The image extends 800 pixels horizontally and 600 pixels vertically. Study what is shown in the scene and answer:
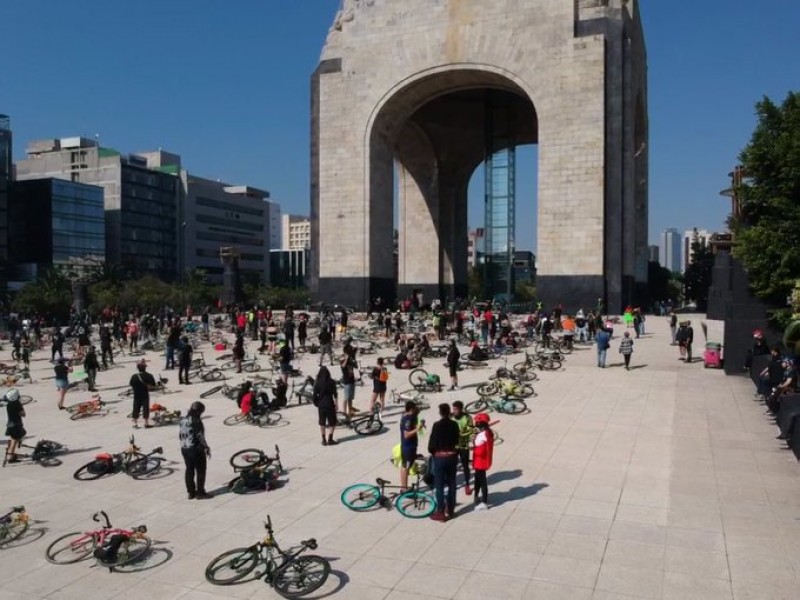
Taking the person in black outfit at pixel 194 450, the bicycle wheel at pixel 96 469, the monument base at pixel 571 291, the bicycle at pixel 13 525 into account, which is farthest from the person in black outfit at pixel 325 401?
the monument base at pixel 571 291

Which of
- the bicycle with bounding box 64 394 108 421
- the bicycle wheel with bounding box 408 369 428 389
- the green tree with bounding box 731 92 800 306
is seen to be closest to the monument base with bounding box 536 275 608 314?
the green tree with bounding box 731 92 800 306

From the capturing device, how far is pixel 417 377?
20.8 metres

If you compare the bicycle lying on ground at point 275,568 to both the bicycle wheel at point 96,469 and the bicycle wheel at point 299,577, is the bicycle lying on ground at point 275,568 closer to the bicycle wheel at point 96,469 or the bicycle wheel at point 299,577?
the bicycle wheel at point 299,577

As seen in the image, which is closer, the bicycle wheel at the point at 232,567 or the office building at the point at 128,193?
the bicycle wheel at the point at 232,567

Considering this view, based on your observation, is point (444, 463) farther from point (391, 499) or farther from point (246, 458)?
point (246, 458)

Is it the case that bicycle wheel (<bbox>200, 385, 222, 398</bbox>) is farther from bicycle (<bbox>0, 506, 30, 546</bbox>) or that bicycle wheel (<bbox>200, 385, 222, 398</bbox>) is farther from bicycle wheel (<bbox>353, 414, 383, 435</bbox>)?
bicycle (<bbox>0, 506, 30, 546</bbox>)

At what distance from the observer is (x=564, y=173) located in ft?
136

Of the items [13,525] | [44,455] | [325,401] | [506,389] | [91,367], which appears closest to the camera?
[13,525]

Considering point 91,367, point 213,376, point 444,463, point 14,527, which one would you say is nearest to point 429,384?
point 213,376

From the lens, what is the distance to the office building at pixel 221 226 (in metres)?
121

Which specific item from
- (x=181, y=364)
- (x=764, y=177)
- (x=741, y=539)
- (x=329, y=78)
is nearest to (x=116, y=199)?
(x=329, y=78)

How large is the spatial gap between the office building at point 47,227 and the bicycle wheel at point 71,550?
91121mm

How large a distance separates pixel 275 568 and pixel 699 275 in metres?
70.8

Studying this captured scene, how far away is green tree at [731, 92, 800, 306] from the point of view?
19844mm
